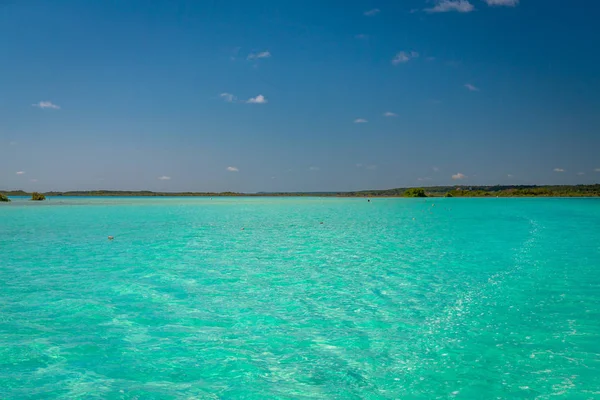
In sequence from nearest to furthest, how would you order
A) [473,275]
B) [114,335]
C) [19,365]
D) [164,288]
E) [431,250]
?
[19,365] → [114,335] → [164,288] → [473,275] → [431,250]

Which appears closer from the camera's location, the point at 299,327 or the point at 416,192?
the point at 299,327

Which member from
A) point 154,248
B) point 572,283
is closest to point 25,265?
point 154,248

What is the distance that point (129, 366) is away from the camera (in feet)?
25.2

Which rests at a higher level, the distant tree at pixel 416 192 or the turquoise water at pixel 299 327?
the distant tree at pixel 416 192

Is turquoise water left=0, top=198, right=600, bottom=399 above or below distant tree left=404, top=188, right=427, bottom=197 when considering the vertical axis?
below

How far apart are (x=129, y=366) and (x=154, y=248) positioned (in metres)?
16.5

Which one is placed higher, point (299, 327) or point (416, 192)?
point (416, 192)

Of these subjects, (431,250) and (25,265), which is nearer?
(25,265)

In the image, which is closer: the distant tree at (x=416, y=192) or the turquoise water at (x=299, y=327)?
the turquoise water at (x=299, y=327)

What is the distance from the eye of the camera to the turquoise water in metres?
6.96

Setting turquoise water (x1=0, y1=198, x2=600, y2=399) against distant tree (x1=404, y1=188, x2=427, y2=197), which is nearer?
turquoise water (x1=0, y1=198, x2=600, y2=399)

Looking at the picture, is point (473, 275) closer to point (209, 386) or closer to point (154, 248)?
point (209, 386)

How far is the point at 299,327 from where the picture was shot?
9.81 metres

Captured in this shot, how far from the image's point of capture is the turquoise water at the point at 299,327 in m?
6.96
